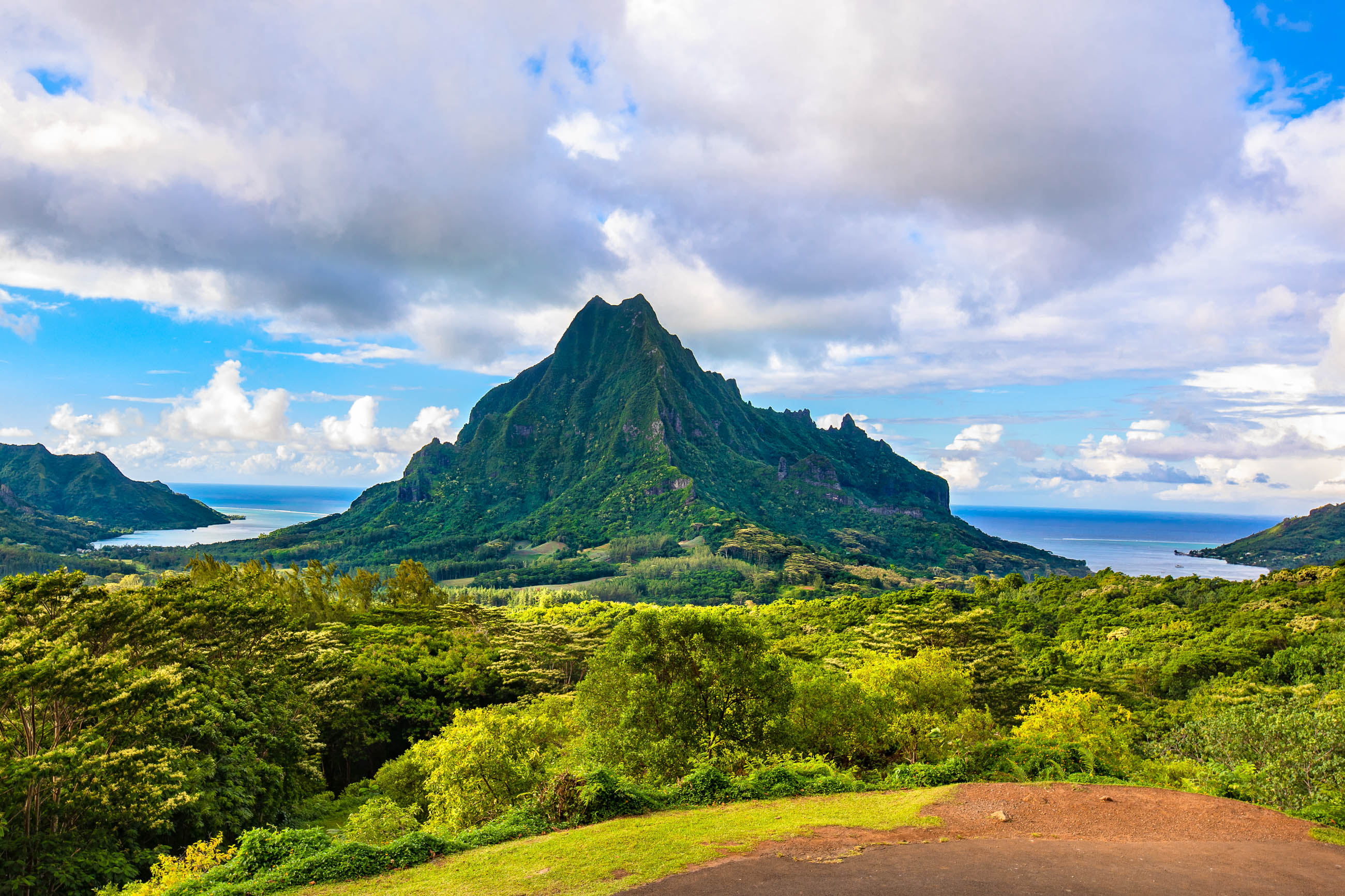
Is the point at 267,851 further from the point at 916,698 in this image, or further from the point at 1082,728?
the point at 1082,728

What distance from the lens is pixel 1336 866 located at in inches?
468

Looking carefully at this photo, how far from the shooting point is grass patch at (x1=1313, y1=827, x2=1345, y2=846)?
13.1m

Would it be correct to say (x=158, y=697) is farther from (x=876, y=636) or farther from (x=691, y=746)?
(x=876, y=636)

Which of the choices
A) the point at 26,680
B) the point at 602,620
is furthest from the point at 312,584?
the point at 26,680

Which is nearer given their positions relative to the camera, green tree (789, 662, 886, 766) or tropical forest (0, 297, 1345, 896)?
tropical forest (0, 297, 1345, 896)

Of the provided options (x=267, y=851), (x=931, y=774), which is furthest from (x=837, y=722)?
Answer: (x=267, y=851)

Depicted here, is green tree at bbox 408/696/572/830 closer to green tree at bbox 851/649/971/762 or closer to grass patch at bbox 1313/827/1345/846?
green tree at bbox 851/649/971/762

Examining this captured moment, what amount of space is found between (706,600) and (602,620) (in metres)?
80.4

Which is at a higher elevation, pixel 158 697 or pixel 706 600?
pixel 158 697

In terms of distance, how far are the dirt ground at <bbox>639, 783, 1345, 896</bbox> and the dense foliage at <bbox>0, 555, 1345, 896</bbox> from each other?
3290mm

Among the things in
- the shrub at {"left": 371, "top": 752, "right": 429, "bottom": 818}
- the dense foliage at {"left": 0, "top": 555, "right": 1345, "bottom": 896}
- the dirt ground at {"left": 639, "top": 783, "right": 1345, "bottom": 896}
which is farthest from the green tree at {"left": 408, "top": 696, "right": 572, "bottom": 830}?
the dirt ground at {"left": 639, "top": 783, "right": 1345, "bottom": 896}

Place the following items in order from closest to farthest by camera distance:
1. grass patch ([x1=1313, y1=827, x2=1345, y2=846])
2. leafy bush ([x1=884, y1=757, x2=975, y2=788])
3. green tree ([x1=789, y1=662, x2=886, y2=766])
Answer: grass patch ([x1=1313, y1=827, x2=1345, y2=846]), leafy bush ([x1=884, y1=757, x2=975, y2=788]), green tree ([x1=789, y1=662, x2=886, y2=766])

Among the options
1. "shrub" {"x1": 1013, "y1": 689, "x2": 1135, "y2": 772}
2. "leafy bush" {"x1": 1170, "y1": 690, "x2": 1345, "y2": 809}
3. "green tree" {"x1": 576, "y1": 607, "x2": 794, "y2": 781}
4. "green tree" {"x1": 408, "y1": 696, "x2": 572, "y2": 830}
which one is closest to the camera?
"leafy bush" {"x1": 1170, "y1": 690, "x2": 1345, "y2": 809}

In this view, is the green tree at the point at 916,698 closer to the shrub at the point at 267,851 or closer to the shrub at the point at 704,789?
the shrub at the point at 704,789
